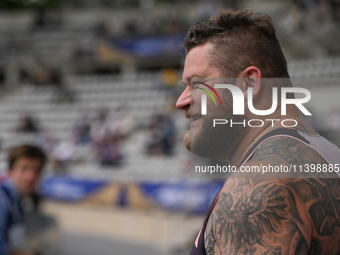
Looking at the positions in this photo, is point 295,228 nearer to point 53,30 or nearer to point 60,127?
point 60,127

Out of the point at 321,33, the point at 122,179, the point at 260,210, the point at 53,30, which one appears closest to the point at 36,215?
the point at 260,210

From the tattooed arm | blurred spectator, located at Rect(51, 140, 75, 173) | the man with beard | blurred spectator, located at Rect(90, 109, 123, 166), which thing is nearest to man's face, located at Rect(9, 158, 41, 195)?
the man with beard

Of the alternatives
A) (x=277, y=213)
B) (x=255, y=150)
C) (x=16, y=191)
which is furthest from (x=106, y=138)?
(x=277, y=213)

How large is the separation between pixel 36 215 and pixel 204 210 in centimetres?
496

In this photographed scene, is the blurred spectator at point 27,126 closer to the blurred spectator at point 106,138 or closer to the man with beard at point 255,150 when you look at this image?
A: the blurred spectator at point 106,138

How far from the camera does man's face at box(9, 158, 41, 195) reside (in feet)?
10.9

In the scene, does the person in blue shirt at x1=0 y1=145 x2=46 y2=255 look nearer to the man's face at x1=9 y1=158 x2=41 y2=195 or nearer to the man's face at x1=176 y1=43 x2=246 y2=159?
the man's face at x1=9 y1=158 x2=41 y2=195

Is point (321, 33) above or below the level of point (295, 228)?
above

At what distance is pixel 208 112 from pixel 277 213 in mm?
462

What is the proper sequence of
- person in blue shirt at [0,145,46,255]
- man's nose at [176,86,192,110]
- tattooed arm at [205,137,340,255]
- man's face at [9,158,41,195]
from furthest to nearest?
man's face at [9,158,41,195]
person in blue shirt at [0,145,46,255]
man's nose at [176,86,192,110]
tattooed arm at [205,137,340,255]

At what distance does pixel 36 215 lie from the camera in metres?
3.48

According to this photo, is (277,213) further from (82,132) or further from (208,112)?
(82,132)

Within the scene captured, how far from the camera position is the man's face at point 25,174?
3312mm

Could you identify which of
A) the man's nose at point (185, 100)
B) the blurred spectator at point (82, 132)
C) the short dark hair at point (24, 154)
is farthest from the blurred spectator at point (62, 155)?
the man's nose at point (185, 100)
